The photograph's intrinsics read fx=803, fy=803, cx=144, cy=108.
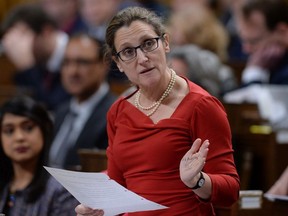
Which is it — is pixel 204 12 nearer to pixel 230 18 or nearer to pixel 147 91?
pixel 230 18

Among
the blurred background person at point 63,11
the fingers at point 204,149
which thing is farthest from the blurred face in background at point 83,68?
the fingers at point 204,149

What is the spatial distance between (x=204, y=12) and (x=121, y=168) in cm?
350

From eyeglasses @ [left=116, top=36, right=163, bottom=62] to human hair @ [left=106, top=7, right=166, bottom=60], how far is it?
5 centimetres

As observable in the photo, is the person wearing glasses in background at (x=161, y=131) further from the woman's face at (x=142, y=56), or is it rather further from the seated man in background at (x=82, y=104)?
the seated man in background at (x=82, y=104)

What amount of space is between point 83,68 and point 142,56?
8.26 ft

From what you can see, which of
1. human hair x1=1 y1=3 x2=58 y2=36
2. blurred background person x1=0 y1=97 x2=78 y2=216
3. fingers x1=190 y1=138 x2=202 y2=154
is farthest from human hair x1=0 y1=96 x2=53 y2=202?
human hair x1=1 y1=3 x2=58 y2=36

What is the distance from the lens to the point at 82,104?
15.5 ft

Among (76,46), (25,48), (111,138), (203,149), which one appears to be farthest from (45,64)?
(203,149)

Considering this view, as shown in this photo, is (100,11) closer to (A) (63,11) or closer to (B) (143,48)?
(A) (63,11)

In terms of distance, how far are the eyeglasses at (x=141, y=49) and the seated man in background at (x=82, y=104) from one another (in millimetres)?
1898

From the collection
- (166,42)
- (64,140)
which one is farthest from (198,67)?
(166,42)

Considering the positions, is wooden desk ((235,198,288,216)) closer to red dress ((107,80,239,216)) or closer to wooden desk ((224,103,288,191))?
red dress ((107,80,239,216))

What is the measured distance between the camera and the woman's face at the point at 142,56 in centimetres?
237

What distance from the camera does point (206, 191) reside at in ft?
7.31
